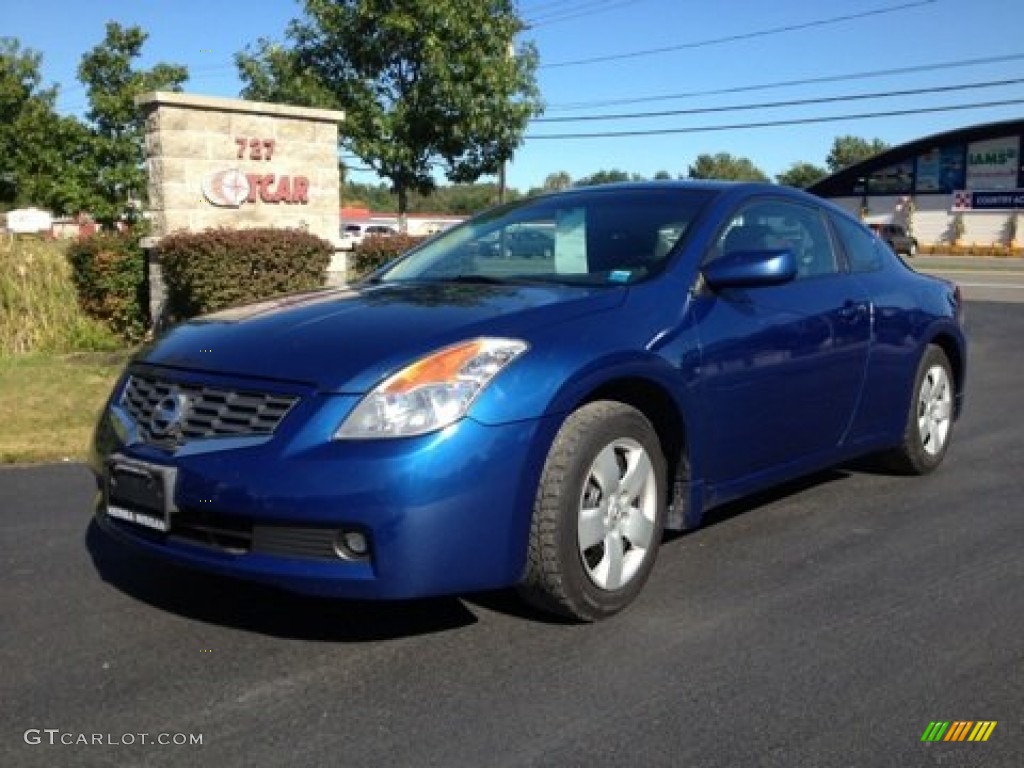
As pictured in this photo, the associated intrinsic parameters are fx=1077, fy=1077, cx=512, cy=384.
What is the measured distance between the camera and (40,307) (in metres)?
11.4

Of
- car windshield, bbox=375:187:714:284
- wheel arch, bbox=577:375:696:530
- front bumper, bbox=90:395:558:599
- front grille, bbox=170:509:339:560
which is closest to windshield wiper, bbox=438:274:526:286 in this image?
car windshield, bbox=375:187:714:284

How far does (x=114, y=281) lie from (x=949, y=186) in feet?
200

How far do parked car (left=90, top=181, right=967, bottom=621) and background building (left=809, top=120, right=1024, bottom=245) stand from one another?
189 ft

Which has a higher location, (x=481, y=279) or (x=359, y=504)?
(x=481, y=279)

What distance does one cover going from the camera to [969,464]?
6324mm

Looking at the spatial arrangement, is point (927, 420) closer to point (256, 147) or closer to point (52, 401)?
point (52, 401)

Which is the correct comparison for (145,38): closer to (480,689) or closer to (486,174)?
(486,174)

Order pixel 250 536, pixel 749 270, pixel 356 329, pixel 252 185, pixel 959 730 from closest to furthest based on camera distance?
1. pixel 959 730
2. pixel 250 536
3. pixel 356 329
4. pixel 749 270
5. pixel 252 185

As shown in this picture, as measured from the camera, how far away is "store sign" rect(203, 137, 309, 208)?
1163 cm

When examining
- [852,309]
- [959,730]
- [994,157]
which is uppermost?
[994,157]

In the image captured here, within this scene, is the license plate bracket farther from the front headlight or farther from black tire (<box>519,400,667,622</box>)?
black tire (<box>519,400,667,622</box>)

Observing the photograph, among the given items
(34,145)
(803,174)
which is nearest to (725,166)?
(803,174)

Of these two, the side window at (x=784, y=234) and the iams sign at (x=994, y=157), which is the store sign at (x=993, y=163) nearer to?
the iams sign at (x=994, y=157)

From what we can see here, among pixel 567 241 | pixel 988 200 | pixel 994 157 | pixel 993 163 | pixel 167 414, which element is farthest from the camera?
pixel 993 163
